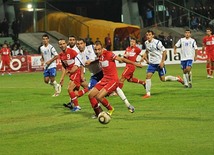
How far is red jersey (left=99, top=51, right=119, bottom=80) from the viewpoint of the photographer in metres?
18.1

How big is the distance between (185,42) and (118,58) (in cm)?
1268

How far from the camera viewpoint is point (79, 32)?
2226 inches

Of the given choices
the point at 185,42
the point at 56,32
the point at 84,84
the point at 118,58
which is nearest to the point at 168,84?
the point at 185,42

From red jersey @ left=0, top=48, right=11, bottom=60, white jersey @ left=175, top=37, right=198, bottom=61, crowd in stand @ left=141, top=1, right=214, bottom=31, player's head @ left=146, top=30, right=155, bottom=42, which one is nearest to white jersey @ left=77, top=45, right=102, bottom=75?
player's head @ left=146, top=30, right=155, bottom=42

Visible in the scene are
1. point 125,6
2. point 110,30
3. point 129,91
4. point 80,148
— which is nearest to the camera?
point 80,148

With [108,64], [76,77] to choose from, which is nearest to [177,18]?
[76,77]

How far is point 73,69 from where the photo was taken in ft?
71.2

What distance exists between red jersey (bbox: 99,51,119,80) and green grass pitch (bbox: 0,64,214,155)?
122 cm

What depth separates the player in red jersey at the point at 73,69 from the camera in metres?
21.3

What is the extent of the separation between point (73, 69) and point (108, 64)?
372cm

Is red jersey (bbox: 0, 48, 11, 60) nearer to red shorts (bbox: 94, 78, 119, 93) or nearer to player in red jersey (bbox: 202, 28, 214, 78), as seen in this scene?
player in red jersey (bbox: 202, 28, 214, 78)

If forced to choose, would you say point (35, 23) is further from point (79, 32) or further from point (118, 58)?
point (118, 58)

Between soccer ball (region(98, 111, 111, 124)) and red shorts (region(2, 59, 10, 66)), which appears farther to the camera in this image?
red shorts (region(2, 59, 10, 66))

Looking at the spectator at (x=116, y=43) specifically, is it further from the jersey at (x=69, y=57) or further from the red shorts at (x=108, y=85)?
the red shorts at (x=108, y=85)
